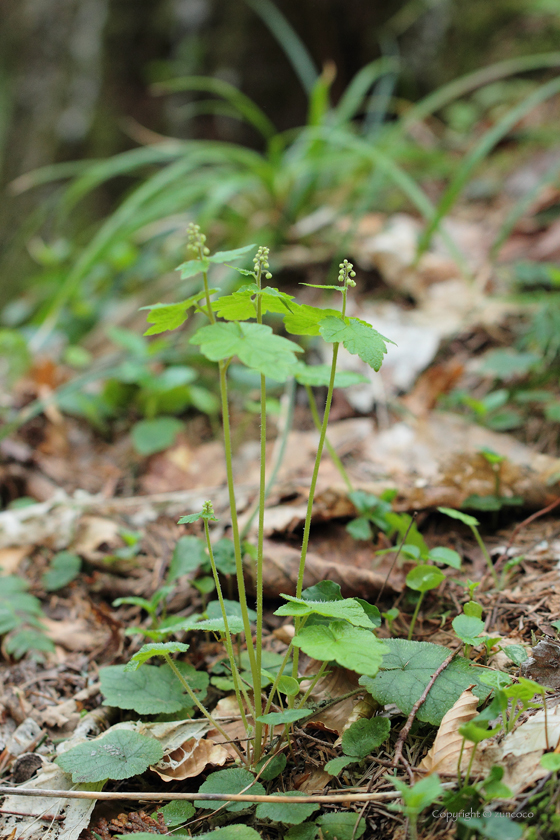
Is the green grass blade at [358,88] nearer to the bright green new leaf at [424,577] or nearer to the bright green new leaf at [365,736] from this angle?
the bright green new leaf at [424,577]

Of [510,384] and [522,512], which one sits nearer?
[522,512]

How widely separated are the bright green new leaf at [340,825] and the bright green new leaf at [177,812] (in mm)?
196

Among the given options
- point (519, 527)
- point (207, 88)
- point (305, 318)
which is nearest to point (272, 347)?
point (305, 318)

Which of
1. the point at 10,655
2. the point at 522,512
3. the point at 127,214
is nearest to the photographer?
the point at 10,655

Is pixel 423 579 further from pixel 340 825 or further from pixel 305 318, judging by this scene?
pixel 305 318

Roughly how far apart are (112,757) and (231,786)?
0.20 meters

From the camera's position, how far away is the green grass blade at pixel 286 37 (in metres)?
3.00

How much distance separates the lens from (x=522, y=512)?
1411 mm

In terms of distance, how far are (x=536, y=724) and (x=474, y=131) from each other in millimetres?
3748

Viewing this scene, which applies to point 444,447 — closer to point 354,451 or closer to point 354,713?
point 354,451

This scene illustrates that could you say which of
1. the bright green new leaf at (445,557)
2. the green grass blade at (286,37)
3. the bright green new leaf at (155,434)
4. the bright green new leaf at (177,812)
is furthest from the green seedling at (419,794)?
the green grass blade at (286,37)

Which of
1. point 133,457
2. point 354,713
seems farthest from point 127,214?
point 354,713

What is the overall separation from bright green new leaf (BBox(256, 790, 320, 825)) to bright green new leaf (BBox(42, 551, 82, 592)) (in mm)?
891

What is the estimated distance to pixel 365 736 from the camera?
0.85 m
